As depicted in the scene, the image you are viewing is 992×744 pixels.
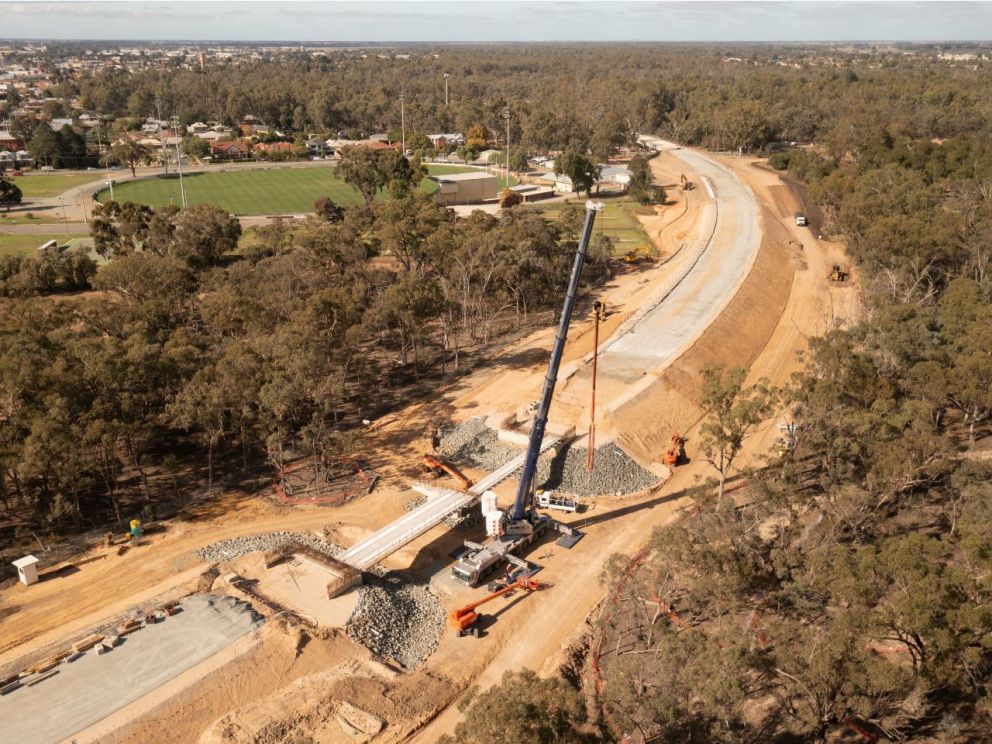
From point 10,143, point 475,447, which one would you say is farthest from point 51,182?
point 475,447

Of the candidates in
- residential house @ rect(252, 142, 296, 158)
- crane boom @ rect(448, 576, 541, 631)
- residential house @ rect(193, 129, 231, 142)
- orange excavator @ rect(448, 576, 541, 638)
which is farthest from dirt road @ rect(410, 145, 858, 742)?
residential house @ rect(193, 129, 231, 142)

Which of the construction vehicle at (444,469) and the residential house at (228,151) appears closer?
the construction vehicle at (444,469)

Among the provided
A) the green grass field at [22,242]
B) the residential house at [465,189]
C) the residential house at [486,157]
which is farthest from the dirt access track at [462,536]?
the residential house at [486,157]

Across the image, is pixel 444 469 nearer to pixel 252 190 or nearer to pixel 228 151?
pixel 252 190

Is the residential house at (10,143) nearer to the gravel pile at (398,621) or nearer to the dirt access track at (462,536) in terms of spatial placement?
the dirt access track at (462,536)

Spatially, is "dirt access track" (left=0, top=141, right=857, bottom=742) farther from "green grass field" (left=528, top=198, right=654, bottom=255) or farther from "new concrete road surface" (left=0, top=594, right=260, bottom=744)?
"green grass field" (left=528, top=198, right=654, bottom=255)

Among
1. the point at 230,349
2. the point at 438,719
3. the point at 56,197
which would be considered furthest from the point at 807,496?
the point at 56,197

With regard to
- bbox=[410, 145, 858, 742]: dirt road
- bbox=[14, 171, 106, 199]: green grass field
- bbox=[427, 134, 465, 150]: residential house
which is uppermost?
bbox=[427, 134, 465, 150]: residential house
